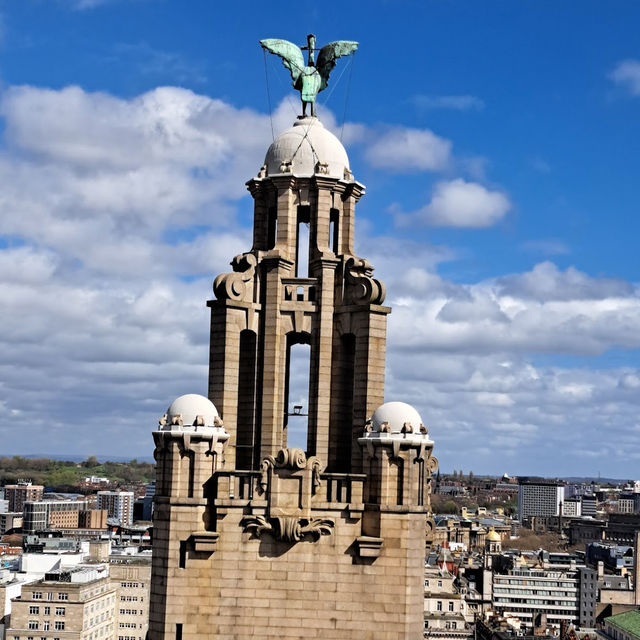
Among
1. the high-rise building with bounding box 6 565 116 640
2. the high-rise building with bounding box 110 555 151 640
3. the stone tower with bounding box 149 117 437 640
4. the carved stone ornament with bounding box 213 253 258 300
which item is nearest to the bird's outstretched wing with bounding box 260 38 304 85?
the carved stone ornament with bounding box 213 253 258 300

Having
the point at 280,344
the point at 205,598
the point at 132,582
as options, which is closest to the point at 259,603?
the point at 205,598

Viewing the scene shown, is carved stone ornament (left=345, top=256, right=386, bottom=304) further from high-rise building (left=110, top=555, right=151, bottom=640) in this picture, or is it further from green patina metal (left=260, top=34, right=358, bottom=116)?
high-rise building (left=110, top=555, right=151, bottom=640)

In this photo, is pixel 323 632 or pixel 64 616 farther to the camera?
pixel 64 616

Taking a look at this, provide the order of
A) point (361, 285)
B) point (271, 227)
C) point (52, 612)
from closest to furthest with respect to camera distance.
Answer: point (361, 285), point (271, 227), point (52, 612)

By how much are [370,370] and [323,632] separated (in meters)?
7.45

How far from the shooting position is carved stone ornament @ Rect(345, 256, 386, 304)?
3600cm

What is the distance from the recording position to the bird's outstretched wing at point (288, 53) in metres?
37.8

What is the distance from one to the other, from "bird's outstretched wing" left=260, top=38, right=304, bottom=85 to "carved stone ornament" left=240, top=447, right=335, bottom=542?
39.3 feet

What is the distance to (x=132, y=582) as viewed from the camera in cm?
18275

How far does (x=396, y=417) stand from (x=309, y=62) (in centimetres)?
1186

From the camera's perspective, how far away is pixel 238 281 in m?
36.5

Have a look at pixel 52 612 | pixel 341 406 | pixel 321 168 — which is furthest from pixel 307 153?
pixel 52 612

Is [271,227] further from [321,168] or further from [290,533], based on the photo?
[290,533]

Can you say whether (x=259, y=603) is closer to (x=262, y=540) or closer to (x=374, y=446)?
(x=262, y=540)
